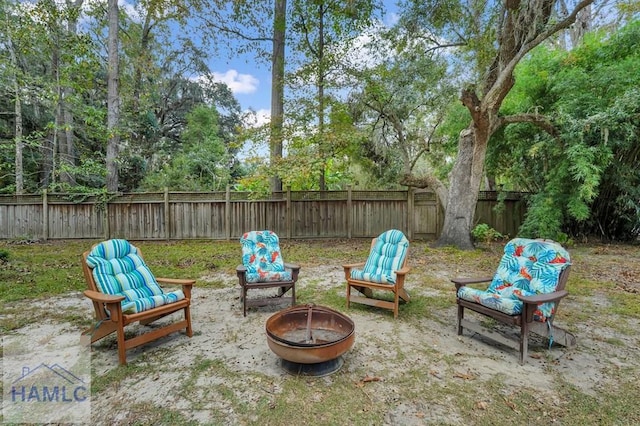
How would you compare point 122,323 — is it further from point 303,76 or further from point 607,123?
point 607,123

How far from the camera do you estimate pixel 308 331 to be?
257 cm

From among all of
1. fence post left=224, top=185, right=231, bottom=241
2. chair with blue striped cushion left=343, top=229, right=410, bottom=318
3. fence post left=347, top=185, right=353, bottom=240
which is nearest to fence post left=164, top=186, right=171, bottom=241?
fence post left=224, top=185, right=231, bottom=241

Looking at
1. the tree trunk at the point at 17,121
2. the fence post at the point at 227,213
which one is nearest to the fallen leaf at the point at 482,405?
the fence post at the point at 227,213

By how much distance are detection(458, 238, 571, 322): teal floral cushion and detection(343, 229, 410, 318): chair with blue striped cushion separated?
0.72 meters

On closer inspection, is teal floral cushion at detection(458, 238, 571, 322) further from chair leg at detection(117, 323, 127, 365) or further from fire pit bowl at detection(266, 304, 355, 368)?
chair leg at detection(117, 323, 127, 365)

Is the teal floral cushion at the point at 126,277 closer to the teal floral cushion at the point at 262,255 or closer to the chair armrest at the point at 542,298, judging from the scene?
the teal floral cushion at the point at 262,255

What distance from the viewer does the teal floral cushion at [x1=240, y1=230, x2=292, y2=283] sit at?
3.92 meters

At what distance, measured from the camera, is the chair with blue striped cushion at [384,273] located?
3.54m

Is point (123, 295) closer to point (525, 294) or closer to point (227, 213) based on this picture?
point (525, 294)

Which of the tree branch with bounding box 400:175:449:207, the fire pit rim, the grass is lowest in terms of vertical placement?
the grass

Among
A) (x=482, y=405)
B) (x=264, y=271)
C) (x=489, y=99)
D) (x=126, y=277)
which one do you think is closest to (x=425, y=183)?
(x=489, y=99)

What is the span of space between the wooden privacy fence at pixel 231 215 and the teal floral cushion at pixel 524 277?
6.02 metres

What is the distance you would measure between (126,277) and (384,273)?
2.85 meters

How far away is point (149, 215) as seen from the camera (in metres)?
9.05
